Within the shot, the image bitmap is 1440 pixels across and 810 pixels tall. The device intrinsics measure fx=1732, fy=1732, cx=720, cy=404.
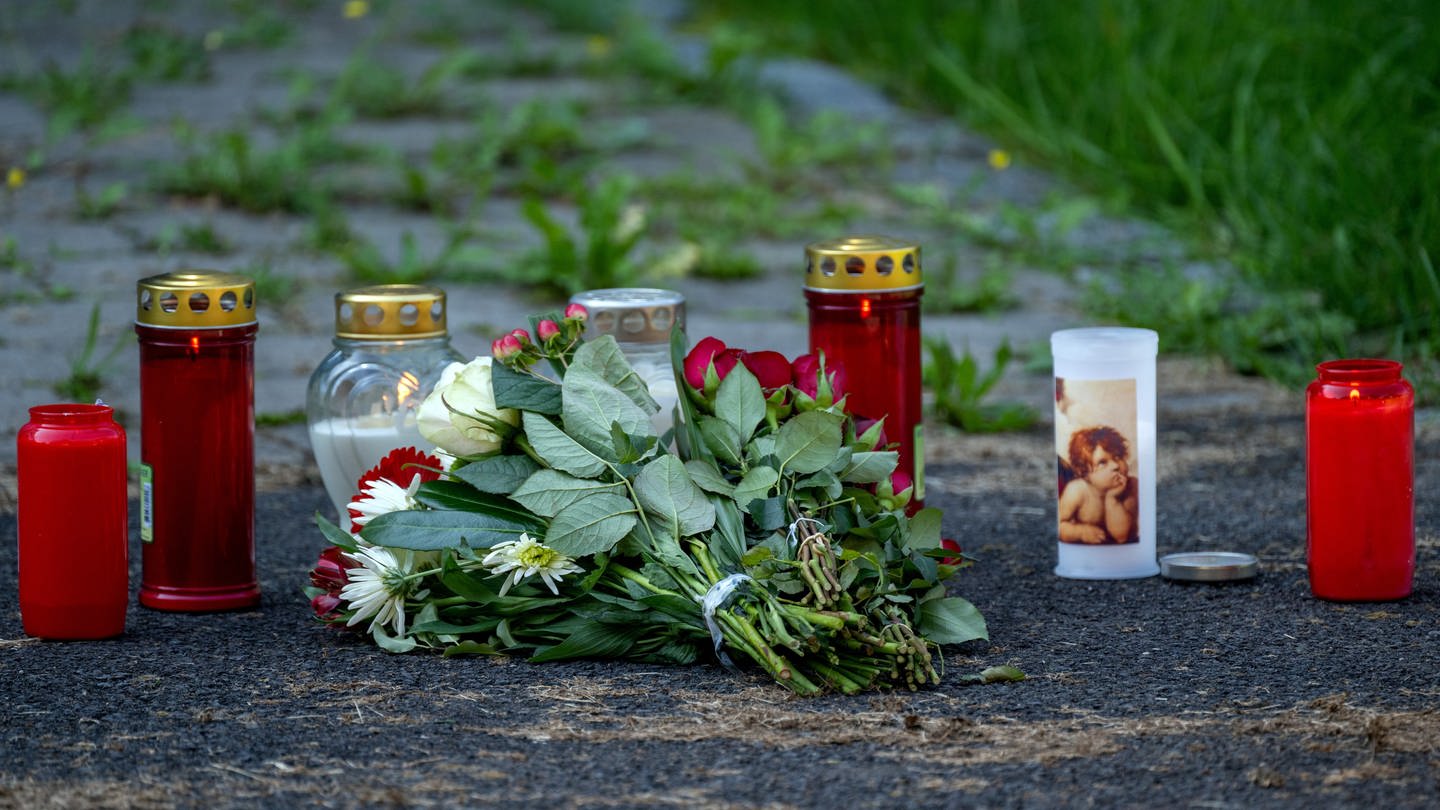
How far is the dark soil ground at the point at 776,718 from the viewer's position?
168cm

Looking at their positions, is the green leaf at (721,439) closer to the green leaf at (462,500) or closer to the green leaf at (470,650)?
the green leaf at (462,500)

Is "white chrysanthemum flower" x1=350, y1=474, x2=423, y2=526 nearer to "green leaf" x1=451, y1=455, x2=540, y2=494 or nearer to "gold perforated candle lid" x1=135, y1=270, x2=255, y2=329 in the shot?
"green leaf" x1=451, y1=455, x2=540, y2=494

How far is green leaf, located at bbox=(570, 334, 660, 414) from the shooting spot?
2.21 meters

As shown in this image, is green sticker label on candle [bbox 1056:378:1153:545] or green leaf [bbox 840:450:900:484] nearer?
green leaf [bbox 840:450:900:484]

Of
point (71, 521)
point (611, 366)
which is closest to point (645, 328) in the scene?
point (611, 366)

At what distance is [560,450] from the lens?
85.0 inches

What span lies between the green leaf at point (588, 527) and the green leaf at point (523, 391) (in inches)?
5.7

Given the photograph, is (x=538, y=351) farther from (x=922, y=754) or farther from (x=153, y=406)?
(x=922, y=754)

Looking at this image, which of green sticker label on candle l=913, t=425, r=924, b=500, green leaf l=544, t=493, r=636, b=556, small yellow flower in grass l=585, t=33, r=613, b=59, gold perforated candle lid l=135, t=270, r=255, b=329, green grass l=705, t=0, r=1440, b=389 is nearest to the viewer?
green leaf l=544, t=493, r=636, b=556

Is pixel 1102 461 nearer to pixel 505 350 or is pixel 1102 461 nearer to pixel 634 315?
pixel 634 315

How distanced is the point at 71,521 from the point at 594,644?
69 centimetres

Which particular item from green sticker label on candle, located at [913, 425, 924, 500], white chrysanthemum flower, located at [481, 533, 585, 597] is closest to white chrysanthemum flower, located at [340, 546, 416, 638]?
white chrysanthemum flower, located at [481, 533, 585, 597]

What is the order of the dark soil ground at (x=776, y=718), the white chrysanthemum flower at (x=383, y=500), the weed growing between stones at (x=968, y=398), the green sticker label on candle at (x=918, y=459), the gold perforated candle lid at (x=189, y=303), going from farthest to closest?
the weed growing between stones at (x=968, y=398) < the green sticker label on candle at (x=918, y=459) < the gold perforated candle lid at (x=189, y=303) < the white chrysanthemum flower at (x=383, y=500) < the dark soil ground at (x=776, y=718)

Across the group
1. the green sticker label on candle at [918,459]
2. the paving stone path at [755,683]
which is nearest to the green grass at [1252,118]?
the paving stone path at [755,683]
